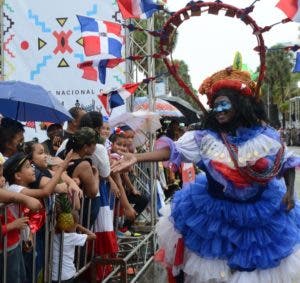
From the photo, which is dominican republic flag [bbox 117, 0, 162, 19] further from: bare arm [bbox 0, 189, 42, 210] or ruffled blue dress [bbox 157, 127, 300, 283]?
bare arm [bbox 0, 189, 42, 210]

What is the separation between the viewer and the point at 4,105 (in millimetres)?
5586

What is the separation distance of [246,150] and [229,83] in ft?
1.59

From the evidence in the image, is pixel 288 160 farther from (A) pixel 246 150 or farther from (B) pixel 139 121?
(B) pixel 139 121

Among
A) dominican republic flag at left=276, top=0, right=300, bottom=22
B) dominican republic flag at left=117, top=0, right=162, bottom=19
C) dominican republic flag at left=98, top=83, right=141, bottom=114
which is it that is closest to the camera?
dominican republic flag at left=276, top=0, right=300, bottom=22

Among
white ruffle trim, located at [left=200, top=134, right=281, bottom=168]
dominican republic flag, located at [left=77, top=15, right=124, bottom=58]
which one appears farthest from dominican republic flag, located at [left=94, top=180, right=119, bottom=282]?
white ruffle trim, located at [left=200, top=134, right=281, bottom=168]

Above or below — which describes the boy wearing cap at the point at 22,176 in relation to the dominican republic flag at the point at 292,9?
below

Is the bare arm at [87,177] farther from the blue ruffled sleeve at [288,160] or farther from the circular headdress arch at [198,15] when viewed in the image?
the blue ruffled sleeve at [288,160]

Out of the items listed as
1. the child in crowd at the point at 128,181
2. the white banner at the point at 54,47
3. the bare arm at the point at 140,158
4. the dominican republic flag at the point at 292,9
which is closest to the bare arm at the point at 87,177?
the bare arm at the point at 140,158

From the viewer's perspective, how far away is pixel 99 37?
5605 mm

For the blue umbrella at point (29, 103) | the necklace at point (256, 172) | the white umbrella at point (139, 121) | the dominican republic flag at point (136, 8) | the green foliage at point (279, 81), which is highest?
the green foliage at point (279, 81)

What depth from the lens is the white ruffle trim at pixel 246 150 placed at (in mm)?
3410

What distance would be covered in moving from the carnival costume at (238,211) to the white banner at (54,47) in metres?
4.62

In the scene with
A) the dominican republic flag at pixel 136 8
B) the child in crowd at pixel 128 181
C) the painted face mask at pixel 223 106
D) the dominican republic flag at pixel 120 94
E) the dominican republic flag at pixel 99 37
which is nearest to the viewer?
the painted face mask at pixel 223 106

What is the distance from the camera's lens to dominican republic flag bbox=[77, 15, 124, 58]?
5543 millimetres
